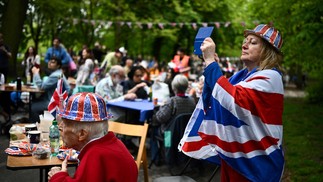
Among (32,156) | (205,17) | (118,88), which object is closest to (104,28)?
(205,17)

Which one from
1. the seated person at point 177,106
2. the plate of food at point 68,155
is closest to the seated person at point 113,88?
the seated person at point 177,106

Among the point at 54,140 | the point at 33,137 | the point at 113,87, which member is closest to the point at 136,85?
the point at 113,87

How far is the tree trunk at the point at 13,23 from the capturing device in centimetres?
1488

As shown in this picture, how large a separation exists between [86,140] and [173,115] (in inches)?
157

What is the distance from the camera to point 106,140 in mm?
2457

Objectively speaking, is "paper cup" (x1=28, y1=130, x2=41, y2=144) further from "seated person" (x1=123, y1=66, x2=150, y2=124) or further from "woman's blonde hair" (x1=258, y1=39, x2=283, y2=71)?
"seated person" (x1=123, y1=66, x2=150, y2=124)

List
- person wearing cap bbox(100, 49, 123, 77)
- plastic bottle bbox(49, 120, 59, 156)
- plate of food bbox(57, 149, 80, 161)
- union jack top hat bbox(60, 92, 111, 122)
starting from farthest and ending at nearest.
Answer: person wearing cap bbox(100, 49, 123, 77)
plastic bottle bbox(49, 120, 59, 156)
plate of food bbox(57, 149, 80, 161)
union jack top hat bbox(60, 92, 111, 122)

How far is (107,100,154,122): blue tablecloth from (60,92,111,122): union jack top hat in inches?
175

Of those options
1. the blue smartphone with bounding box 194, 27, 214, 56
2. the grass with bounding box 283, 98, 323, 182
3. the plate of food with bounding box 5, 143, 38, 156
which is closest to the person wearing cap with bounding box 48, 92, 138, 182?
the blue smartphone with bounding box 194, 27, 214, 56

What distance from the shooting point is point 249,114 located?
2635mm

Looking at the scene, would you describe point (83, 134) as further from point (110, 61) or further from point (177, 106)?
point (110, 61)

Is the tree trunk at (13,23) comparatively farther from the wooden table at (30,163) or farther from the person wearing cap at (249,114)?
the person wearing cap at (249,114)

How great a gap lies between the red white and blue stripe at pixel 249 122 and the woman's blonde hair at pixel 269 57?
85 millimetres

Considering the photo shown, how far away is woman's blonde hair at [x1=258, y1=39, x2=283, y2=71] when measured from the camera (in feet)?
9.27
